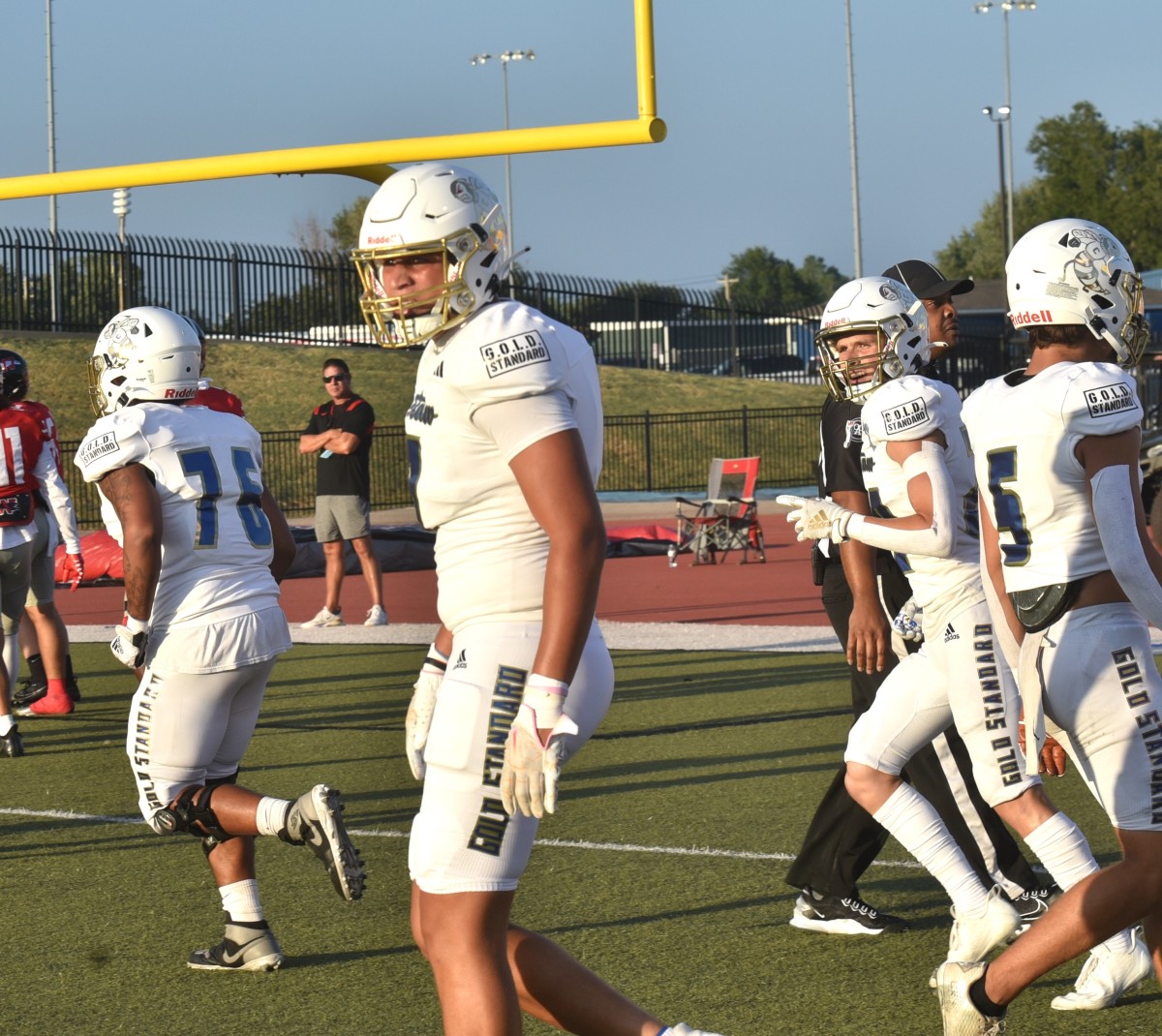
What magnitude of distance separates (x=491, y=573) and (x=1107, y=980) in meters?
2.25

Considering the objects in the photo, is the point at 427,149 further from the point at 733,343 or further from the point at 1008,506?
the point at 733,343

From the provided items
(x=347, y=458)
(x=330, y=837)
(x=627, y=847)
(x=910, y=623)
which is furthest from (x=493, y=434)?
(x=347, y=458)

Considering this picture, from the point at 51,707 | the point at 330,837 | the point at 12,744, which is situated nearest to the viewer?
the point at 330,837

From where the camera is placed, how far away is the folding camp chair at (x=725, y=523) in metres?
18.9

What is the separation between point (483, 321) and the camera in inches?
128

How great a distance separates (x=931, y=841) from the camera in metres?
4.62

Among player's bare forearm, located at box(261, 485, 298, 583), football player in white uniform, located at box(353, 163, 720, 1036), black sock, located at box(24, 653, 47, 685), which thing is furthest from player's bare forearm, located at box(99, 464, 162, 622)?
black sock, located at box(24, 653, 47, 685)

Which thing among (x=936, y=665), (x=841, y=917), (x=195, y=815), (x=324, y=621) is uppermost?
(x=936, y=665)

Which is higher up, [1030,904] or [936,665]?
[936,665]

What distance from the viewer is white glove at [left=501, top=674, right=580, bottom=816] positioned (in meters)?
3.02

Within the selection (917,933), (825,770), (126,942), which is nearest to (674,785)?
(825,770)

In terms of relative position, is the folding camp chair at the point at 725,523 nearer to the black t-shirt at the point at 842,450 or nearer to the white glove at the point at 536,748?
the black t-shirt at the point at 842,450

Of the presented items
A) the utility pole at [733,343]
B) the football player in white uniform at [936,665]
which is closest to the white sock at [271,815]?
the football player in white uniform at [936,665]

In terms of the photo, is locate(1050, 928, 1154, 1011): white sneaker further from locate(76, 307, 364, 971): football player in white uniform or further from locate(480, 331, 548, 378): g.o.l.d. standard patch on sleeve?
locate(480, 331, 548, 378): g.o.l.d. standard patch on sleeve
